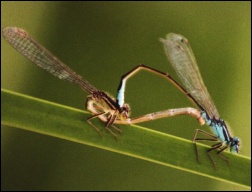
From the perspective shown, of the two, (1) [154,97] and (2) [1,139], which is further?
(2) [1,139]

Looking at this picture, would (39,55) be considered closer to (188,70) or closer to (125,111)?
(125,111)

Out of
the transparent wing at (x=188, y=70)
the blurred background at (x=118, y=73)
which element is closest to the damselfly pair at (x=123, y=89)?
the transparent wing at (x=188, y=70)

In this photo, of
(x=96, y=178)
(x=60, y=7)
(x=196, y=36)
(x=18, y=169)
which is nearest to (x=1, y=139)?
(x=18, y=169)

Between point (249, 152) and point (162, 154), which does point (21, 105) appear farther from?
point (249, 152)

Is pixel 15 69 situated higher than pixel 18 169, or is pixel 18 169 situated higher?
pixel 15 69

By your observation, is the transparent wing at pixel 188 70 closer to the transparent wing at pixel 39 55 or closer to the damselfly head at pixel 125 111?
the damselfly head at pixel 125 111

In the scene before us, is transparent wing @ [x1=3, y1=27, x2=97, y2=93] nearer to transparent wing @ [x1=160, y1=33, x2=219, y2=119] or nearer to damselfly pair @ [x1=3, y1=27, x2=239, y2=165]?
damselfly pair @ [x1=3, y1=27, x2=239, y2=165]

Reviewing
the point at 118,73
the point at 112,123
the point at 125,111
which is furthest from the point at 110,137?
the point at 118,73

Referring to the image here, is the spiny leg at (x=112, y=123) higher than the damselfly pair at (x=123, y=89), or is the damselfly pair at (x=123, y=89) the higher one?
the damselfly pair at (x=123, y=89)
